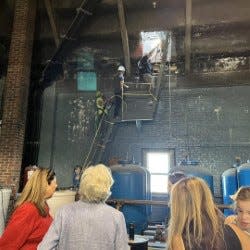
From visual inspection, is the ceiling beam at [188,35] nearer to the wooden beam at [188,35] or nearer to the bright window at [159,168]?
the wooden beam at [188,35]

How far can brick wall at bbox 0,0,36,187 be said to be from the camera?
6.41 m

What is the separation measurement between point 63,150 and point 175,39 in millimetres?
4721

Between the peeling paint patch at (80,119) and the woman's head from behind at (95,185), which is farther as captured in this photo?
the peeling paint patch at (80,119)

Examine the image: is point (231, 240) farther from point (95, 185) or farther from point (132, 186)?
point (132, 186)

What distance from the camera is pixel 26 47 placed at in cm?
715

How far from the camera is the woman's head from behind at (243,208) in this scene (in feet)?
5.54

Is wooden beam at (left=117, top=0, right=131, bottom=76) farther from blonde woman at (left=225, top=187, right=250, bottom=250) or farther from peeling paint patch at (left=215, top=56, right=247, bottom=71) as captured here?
blonde woman at (left=225, top=187, right=250, bottom=250)

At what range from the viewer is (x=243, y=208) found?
1.71 metres

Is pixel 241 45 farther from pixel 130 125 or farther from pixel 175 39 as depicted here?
pixel 130 125

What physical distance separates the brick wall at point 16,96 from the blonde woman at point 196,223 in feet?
18.3

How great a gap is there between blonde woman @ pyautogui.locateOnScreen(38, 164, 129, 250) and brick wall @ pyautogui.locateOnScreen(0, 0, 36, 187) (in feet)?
16.5

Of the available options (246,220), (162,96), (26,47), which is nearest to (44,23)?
(26,47)

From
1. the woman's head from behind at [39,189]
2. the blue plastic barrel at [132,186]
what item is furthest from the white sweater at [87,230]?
the blue plastic barrel at [132,186]

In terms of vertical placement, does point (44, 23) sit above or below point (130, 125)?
above
